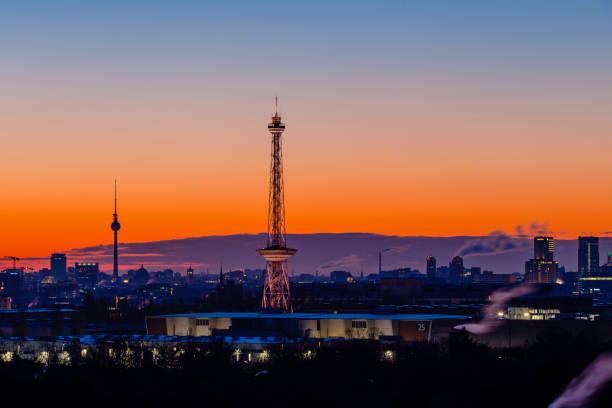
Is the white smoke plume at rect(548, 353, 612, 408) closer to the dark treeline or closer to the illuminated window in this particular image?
the dark treeline

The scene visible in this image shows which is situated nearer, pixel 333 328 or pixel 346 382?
pixel 346 382

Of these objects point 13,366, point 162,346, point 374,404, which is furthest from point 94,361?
point 374,404

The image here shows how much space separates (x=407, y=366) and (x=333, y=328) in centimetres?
4950

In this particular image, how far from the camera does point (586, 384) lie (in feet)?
369

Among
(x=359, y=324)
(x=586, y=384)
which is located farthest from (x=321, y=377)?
(x=359, y=324)

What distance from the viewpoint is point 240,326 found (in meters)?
179

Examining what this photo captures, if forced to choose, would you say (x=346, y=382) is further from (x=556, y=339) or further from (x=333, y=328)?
(x=333, y=328)

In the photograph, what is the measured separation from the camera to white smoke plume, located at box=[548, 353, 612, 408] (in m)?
96.2

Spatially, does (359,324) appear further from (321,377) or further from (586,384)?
(586,384)

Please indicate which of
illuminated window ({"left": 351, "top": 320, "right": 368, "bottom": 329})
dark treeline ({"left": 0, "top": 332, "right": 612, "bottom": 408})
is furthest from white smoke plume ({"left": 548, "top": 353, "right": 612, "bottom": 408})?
illuminated window ({"left": 351, "top": 320, "right": 368, "bottom": 329})

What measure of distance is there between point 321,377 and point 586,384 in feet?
87.8

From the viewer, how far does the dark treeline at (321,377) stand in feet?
330

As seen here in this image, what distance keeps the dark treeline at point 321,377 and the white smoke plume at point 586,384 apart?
963 millimetres

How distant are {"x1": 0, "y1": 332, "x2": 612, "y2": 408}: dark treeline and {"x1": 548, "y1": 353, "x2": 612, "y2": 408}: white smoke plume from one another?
37.9 inches
